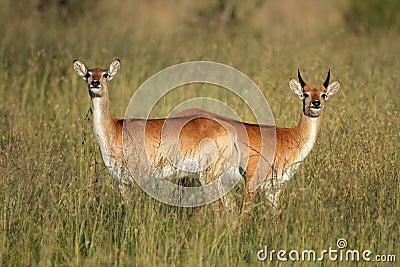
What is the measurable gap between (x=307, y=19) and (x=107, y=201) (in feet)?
44.1

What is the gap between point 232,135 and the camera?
5984mm

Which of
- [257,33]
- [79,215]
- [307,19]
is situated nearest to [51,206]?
[79,215]

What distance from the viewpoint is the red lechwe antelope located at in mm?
5863

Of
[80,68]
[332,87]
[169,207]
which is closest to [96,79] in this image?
[80,68]

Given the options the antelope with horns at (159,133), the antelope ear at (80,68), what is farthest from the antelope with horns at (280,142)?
the antelope ear at (80,68)

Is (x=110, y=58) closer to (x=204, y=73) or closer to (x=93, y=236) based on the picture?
(x=204, y=73)

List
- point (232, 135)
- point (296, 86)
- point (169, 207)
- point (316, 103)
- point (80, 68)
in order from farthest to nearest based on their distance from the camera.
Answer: point (80, 68) → point (296, 86) → point (232, 135) → point (316, 103) → point (169, 207)

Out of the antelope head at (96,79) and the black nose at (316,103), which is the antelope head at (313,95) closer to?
the black nose at (316,103)

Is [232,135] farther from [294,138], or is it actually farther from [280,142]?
[294,138]

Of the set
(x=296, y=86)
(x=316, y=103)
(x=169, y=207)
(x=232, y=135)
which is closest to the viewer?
(x=169, y=207)

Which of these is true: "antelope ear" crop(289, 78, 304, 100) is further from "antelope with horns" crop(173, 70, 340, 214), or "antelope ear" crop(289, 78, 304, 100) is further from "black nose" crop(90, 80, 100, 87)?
"black nose" crop(90, 80, 100, 87)

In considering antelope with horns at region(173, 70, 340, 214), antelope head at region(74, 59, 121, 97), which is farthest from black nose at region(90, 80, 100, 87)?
antelope with horns at region(173, 70, 340, 214)

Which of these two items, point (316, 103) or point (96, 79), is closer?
point (316, 103)

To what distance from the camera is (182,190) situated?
5.53 m
